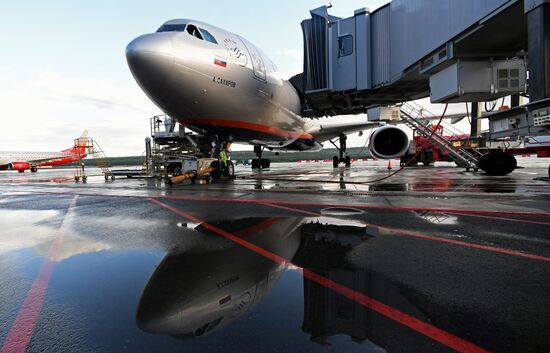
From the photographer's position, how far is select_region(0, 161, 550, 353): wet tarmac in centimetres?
143

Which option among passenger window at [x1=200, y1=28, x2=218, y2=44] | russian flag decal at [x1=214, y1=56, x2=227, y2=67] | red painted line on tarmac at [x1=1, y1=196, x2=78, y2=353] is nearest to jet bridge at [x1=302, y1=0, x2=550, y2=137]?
russian flag decal at [x1=214, y1=56, x2=227, y2=67]

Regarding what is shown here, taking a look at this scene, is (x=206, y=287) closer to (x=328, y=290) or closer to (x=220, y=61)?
(x=328, y=290)

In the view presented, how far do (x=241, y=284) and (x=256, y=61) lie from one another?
9.25 metres

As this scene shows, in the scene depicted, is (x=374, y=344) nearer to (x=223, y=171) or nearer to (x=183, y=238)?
(x=183, y=238)

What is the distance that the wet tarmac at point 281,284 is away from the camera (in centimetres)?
143

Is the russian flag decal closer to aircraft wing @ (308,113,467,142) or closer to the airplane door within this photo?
the airplane door

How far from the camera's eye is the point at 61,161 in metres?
38.9

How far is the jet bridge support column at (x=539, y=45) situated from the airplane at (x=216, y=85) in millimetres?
5469

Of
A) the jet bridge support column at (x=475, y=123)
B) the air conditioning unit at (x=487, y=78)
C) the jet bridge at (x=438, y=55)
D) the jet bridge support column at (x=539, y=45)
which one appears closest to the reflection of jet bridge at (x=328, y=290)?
the jet bridge support column at (x=539, y=45)

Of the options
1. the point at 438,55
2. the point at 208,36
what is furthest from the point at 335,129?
the point at 208,36

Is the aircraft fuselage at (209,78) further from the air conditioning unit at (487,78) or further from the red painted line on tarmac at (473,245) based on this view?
the red painted line on tarmac at (473,245)

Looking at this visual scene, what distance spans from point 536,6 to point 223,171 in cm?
966

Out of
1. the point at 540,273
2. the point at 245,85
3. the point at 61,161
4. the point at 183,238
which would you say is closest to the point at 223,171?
the point at 245,85

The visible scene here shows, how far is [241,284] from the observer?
2.07 meters
